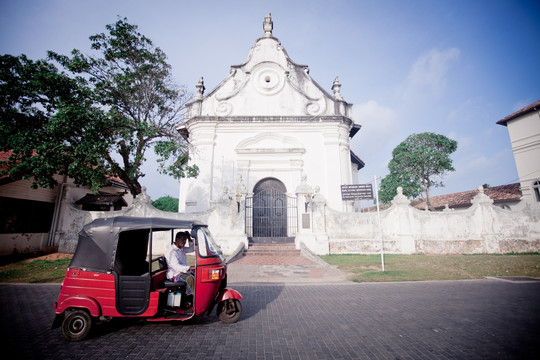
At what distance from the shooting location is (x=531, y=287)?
6.91 meters

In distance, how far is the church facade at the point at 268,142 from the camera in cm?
1527

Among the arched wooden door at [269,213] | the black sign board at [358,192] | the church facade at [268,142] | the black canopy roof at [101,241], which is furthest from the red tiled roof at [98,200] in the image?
the black sign board at [358,192]

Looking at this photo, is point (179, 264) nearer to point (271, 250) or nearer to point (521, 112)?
point (271, 250)

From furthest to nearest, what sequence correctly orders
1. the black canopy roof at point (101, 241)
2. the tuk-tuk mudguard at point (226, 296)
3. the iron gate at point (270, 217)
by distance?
the iron gate at point (270, 217), the tuk-tuk mudguard at point (226, 296), the black canopy roof at point (101, 241)

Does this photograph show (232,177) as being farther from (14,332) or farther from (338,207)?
(14,332)

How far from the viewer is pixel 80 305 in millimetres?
3814

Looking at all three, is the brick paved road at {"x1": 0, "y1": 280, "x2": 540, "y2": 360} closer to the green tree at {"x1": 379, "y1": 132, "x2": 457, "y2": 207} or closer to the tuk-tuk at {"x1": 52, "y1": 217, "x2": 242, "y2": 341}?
the tuk-tuk at {"x1": 52, "y1": 217, "x2": 242, "y2": 341}

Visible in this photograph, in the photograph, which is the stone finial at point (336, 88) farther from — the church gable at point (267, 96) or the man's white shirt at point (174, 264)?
the man's white shirt at point (174, 264)

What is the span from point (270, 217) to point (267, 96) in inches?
326

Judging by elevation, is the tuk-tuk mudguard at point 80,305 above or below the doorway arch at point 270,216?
below

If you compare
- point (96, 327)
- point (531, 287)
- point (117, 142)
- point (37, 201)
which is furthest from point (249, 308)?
point (37, 201)

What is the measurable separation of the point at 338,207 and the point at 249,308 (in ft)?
35.7

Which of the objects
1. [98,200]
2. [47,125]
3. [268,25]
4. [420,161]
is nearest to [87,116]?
[47,125]

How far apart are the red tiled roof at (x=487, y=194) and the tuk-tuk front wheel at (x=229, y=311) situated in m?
29.1
